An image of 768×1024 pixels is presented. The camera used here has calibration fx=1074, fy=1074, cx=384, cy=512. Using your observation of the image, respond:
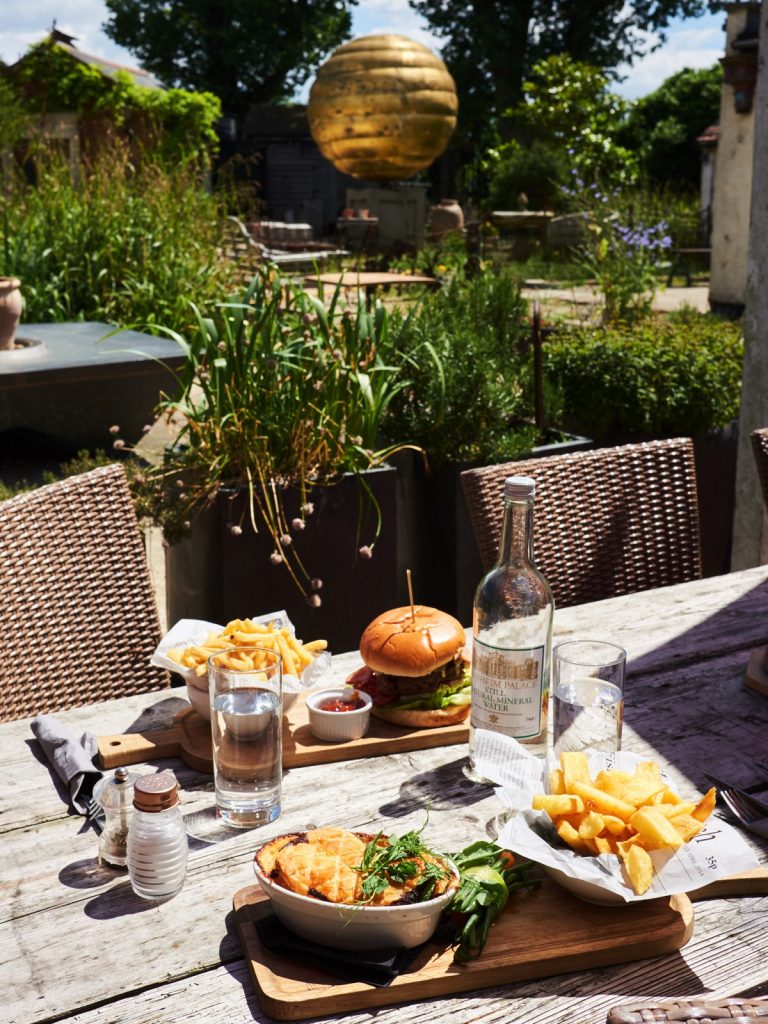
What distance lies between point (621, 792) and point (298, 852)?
13.8 inches

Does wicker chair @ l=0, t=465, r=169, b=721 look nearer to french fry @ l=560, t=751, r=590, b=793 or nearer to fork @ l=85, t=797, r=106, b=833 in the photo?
fork @ l=85, t=797, r=106, b=833

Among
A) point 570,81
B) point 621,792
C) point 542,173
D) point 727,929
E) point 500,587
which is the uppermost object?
point 570,81

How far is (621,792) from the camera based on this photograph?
3.80 ft

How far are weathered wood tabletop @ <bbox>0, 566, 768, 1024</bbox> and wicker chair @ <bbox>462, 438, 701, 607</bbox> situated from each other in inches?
19.7

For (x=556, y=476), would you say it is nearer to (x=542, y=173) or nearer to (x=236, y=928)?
(x=236, y=928)

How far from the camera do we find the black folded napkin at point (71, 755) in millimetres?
1378

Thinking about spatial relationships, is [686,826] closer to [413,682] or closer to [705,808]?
[705,808]

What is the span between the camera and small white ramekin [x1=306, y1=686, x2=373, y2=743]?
4.93 feet

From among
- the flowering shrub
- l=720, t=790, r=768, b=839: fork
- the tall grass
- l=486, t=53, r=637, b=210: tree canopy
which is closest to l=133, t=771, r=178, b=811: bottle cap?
l=720, t=790, r=768, b=839: fork

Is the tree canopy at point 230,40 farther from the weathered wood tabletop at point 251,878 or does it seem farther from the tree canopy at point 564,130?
the weathered wood tabletop at point 251,878

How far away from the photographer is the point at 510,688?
138 cm

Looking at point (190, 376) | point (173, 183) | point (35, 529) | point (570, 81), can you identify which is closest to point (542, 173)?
point (570, 81)

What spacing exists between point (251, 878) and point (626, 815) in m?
0.42

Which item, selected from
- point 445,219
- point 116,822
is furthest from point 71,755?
point 445,219
